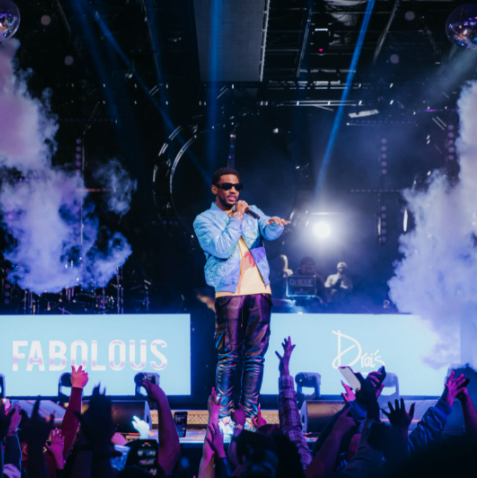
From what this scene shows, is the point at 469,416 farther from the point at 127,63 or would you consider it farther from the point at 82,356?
the point at 127,63

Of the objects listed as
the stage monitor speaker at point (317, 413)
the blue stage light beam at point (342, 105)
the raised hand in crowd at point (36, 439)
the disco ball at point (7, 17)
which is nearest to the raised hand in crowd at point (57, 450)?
the raised hand in crowd at point (36, 439)

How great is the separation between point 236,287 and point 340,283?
4757 mm

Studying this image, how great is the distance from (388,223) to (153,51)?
14.8 ft

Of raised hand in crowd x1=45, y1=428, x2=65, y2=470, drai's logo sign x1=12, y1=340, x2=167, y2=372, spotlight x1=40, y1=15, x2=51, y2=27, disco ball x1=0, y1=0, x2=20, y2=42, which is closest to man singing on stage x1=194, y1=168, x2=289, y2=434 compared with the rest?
drai's logo sign x1=12, y1=340, x2=167, y2=372

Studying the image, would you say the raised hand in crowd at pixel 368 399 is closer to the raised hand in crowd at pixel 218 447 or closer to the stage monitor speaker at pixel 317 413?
the raised hand in crowd at pixel 218 447

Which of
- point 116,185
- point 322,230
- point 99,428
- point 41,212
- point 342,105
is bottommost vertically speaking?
point 99,428

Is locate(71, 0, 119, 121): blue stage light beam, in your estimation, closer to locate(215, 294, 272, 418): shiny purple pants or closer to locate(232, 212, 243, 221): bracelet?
locate(232, 212, 243, 221): bracelet

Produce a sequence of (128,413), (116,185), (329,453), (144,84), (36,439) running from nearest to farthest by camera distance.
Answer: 1. (36,439)
2. (329,453)
3. (128,413)
4. (144,84)
5. (116,185)

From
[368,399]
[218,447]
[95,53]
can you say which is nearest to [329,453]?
[368,399]

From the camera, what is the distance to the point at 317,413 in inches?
169

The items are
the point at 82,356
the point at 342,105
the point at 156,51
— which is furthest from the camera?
the point at 342,105

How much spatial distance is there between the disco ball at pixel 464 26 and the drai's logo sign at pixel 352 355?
3205 millimetres

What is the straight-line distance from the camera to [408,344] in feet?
16.6

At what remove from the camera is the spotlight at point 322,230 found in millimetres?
9220
